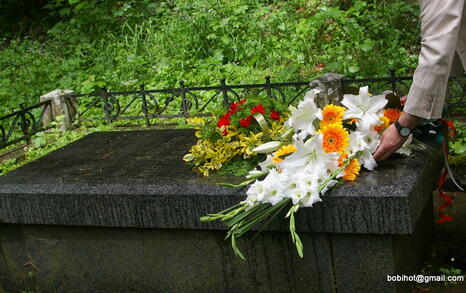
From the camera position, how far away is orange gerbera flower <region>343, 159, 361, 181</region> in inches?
108

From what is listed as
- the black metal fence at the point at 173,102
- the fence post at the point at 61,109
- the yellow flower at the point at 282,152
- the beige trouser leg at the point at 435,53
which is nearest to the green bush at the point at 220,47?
the black metal fence at the point at 173,102

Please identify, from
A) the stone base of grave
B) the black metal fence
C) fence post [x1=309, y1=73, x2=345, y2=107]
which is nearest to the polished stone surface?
the stone base of grave

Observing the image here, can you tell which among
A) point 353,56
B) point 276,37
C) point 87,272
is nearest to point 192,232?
point 87,272

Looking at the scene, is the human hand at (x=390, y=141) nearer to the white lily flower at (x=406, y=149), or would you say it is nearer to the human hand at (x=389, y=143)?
the human hand at (x=389, y=143)

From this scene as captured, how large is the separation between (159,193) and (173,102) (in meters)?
4.64

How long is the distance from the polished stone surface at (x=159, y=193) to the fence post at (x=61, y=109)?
3409 millimetres

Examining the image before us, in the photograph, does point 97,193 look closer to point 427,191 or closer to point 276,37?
point 427,191

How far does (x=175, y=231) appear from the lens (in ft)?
10.4

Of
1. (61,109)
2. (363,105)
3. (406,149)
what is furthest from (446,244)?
(61,109)

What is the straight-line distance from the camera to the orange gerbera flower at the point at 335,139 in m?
2.73

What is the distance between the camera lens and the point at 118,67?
29.2 feet

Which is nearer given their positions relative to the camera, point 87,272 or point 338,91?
point 338,91

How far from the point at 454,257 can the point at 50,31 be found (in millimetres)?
9333

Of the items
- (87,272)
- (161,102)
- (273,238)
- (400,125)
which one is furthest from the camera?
(161,102)
